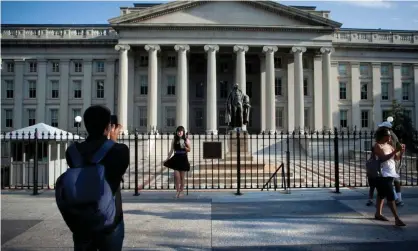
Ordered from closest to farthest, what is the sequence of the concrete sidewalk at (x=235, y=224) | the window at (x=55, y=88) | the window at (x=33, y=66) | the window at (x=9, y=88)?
the concrete sidewalk at (x=235, y=224) → the window at (x=33, y=66) → the window at (x=55, y=88) → the window at (x=9, y=88)

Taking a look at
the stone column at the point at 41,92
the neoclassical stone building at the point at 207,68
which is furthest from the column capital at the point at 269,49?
the stone column at the point at 41,92

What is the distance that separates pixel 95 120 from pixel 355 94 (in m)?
50.5

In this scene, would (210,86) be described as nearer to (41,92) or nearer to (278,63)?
(278,63)

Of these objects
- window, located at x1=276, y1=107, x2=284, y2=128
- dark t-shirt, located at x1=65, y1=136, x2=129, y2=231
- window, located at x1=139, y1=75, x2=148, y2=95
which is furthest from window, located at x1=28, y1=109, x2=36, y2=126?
dark t-shirt, located at x1=65, y1=136, x2=129, y2=231

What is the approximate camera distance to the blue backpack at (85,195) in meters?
3.04

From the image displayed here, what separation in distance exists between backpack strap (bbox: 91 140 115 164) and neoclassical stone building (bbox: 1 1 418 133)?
122 feet

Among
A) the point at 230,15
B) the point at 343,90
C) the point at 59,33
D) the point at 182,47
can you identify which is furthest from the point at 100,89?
the point at 343,90

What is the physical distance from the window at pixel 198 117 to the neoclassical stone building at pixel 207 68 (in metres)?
0.14

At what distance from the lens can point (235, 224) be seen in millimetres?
7105

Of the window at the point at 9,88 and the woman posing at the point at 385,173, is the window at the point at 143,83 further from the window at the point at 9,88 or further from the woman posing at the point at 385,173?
the woman posing at the point at 385,173

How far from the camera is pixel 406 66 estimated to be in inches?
1961

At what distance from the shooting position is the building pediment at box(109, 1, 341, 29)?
41.5m

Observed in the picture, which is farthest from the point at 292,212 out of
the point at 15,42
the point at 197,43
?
the point at 15,42

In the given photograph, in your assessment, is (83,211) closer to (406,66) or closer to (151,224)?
(151,224)
